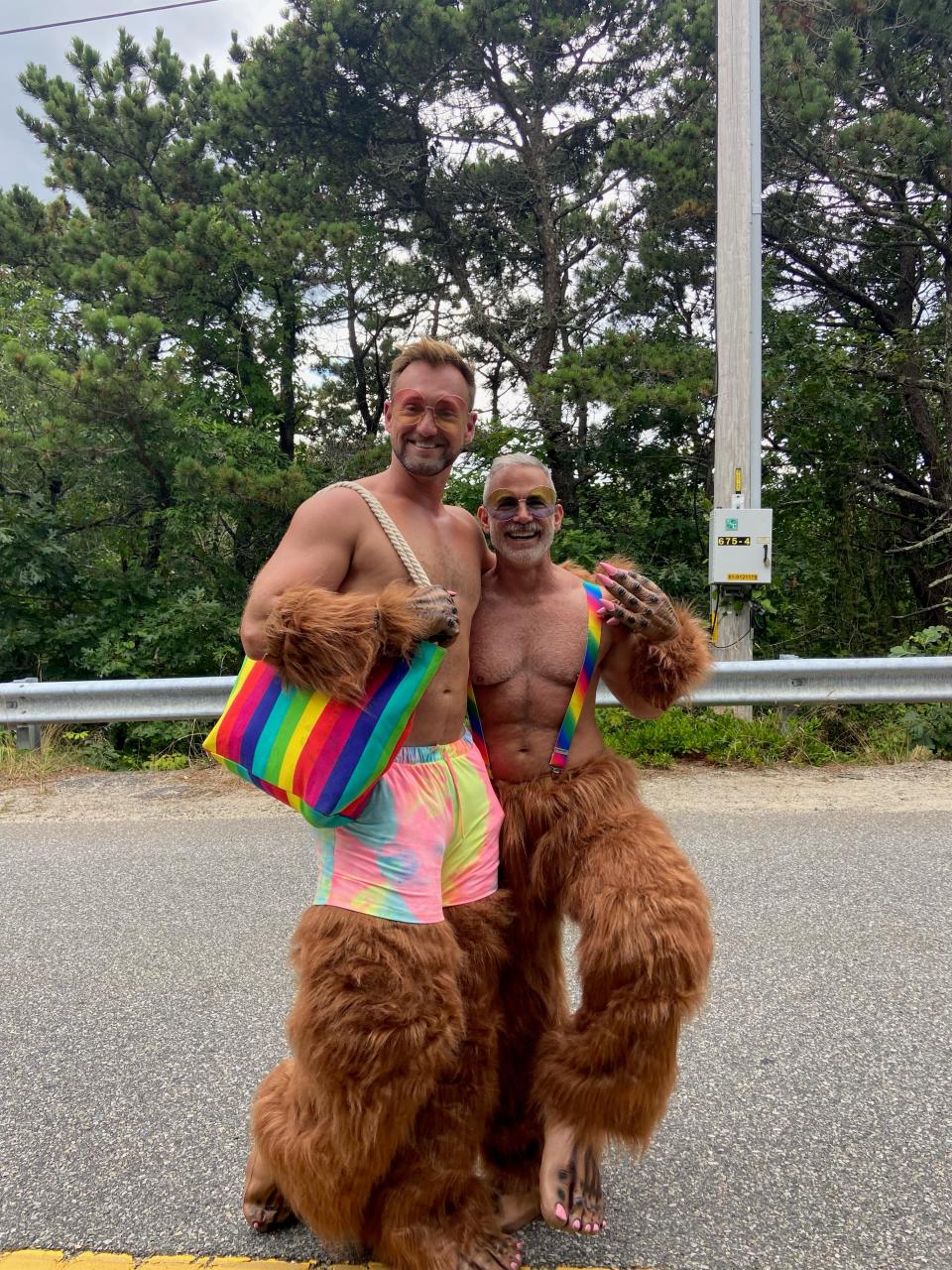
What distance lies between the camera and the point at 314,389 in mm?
12758

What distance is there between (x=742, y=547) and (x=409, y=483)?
179 inches

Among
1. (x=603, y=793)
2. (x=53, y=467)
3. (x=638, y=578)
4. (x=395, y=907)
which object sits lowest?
(x=395, y=907)

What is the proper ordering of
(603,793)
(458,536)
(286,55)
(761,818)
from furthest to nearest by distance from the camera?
(286,55) → (761,818) → (458,536) → (603,793)

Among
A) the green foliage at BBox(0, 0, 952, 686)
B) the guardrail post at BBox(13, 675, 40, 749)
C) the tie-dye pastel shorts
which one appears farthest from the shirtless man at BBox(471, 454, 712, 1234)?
the green foliage at BBox(0, 0, 952, 686)

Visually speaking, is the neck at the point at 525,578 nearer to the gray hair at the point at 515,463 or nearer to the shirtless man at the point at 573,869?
the shirtless man at the point at 573,869

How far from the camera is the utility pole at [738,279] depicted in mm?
5891

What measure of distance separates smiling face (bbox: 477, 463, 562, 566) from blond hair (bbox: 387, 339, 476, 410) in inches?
7.9

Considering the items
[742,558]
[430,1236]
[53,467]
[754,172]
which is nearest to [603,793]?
[430,1236]

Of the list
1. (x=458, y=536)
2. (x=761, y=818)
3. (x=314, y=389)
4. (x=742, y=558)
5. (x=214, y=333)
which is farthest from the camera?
(x=314, y=389)

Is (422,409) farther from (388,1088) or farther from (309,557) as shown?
(388,1088)

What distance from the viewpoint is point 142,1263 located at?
1648 millimetres

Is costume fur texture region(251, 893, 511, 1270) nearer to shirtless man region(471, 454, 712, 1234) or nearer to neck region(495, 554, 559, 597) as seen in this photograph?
shirtless man region(471, 454, 712, 1234)

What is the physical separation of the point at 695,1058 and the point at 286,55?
1213 centimetres

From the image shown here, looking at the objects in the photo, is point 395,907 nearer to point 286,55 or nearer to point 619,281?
Result: point 619,281
